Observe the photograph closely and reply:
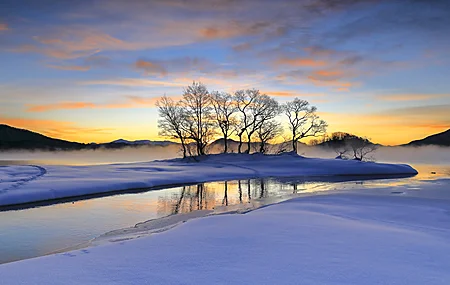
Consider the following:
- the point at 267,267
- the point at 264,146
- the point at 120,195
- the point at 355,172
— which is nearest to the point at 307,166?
the point at 355,172

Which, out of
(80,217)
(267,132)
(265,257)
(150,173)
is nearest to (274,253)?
(265,257)

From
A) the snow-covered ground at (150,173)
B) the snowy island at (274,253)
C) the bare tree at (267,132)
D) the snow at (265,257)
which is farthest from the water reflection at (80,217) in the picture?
the bare tree at (267,132)

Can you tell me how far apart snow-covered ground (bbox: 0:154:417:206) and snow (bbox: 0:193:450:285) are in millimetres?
10635

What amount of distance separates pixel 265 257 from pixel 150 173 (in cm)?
2334

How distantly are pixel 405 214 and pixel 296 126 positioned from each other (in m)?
38.5

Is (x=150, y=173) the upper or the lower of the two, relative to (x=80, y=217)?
Result: upper

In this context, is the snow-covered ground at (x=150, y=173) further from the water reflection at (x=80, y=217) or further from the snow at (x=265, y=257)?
the snow at (x=265, y=257)

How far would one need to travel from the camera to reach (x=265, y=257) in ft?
17.5

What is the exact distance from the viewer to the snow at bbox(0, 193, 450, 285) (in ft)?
14.5

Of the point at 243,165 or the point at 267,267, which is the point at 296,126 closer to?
the point at 243,165

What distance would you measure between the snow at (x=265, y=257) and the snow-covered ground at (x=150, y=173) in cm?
1063

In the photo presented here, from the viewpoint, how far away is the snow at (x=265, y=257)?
175 inches

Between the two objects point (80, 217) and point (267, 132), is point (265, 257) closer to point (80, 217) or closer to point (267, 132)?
point (80, 217)

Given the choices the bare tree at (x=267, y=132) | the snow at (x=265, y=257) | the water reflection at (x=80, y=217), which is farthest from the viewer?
the bare tree at (x=267, y=132)
